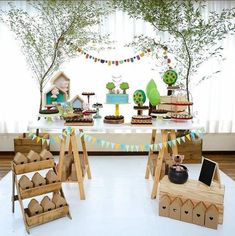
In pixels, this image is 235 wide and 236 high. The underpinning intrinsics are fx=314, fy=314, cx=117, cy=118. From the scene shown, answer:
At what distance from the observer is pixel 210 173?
259 cm

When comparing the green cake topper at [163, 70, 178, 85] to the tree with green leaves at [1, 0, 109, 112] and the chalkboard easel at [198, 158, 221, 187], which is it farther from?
the tree with green leaves at [1, 0, 109, 112]

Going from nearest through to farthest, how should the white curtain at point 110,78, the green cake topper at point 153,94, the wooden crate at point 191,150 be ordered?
the green cake topper at point 153,94, the wooden crate at point 191,150, the white curtain at point 110,78

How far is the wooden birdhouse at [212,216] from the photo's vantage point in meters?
2.46

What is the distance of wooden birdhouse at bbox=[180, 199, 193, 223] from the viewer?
2.54 metres

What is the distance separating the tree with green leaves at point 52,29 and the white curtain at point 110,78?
0.56 ft

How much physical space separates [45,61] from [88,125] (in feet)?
5.44

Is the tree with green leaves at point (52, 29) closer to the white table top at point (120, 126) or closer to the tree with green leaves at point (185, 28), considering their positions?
the tree with green leaves at point (185, 28)

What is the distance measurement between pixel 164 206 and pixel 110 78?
228cm

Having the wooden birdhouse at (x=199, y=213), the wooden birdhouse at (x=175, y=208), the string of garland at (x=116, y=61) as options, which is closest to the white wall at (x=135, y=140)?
the string of garland at (x=116, y=61)

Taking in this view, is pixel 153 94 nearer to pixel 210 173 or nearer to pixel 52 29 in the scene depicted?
pixel 210 173

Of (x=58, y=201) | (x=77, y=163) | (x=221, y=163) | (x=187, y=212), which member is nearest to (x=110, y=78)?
(x=77, y=163)

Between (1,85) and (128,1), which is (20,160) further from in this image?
(128,1)

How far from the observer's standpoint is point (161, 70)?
438 centimetres

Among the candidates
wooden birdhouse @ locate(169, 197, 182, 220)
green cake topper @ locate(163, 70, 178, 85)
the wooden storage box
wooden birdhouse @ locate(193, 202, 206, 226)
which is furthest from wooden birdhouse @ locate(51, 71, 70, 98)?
wooden birdhouse @ locate(193, 202, 206, 226)
